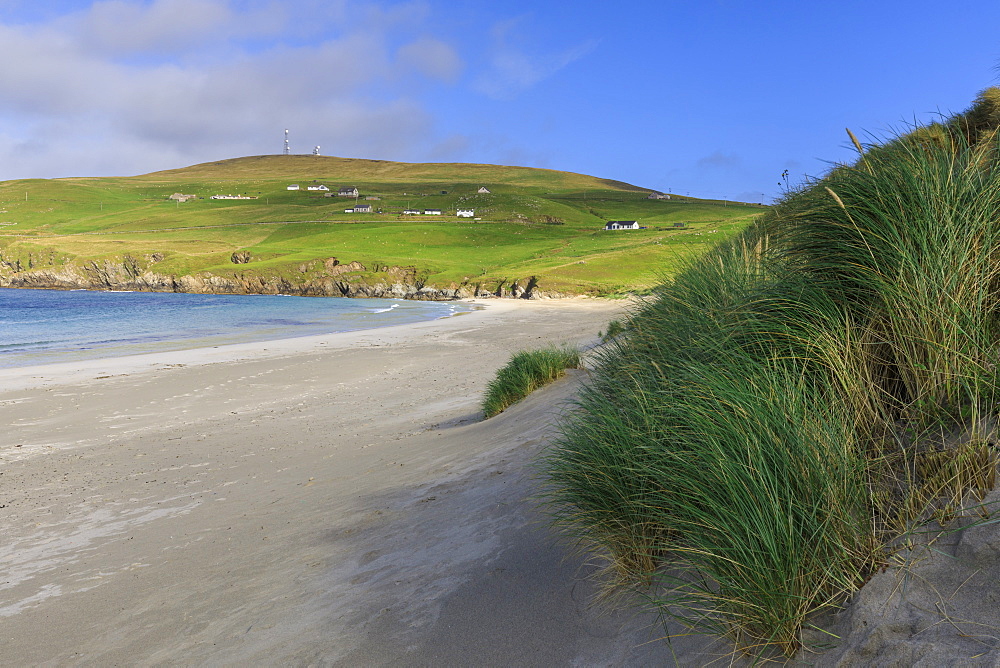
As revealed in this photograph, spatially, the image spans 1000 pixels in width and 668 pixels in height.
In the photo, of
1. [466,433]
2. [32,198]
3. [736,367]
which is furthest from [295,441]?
[32,198]

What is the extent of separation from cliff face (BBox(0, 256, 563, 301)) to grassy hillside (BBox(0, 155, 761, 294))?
1.04 metres

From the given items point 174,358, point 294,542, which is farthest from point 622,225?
point 294,542

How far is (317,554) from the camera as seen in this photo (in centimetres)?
508

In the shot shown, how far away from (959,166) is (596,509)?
285cm

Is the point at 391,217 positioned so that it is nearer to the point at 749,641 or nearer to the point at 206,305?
the point at 206,305

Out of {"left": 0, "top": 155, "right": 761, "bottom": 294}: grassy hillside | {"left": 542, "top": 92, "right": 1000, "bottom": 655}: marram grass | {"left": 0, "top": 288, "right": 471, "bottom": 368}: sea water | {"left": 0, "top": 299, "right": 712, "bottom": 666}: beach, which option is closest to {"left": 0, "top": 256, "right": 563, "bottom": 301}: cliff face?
{"left": 0, "top": 155, "right": 761, "bottom": 294}: grassy hillside

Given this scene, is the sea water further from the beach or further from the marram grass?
the marram grass

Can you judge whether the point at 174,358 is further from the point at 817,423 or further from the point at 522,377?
the point at 817,423

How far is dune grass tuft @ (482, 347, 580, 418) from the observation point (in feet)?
33.7

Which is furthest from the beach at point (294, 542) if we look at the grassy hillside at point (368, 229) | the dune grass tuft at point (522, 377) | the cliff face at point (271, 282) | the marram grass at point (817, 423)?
the cliff face at point (271, 282)

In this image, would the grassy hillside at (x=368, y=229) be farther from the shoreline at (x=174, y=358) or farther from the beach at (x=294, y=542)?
the shoreline at (x=174, y=358)

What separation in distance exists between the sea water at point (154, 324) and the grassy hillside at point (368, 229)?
17116 millimetres

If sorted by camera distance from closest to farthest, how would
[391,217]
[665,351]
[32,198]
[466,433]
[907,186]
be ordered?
[907,186] < [665,351] < [466,433] < [391,217] < [32,198]

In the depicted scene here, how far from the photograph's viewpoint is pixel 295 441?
10.5m
